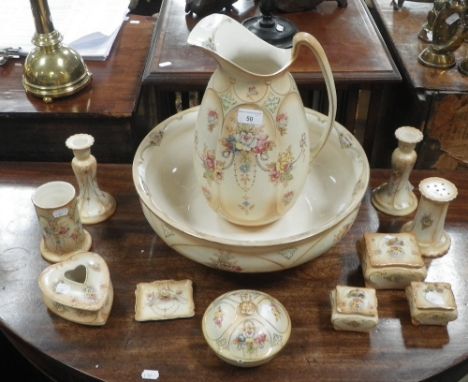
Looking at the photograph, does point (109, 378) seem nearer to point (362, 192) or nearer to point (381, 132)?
point (362, 192)

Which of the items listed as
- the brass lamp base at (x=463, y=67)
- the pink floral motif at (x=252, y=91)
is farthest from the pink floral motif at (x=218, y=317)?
the brass lamp base at (x=463, y=67)

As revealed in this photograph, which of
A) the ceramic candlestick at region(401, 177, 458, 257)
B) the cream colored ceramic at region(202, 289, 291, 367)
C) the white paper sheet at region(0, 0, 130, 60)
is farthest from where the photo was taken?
the white paper sheet at region(0, 0, 130, 60)

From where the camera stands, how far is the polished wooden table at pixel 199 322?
0.59m

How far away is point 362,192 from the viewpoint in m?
0.67

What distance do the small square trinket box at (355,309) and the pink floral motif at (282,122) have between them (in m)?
0.19

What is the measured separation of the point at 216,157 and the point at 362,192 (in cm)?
18

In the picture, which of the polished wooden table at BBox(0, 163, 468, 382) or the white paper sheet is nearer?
the polished wooden table at BBox(0, 163, 468, 382)

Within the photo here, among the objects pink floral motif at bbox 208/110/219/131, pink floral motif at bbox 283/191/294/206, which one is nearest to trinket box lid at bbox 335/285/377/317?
pink floral motif at bbox 283/191/294/206

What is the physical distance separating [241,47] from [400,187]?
0.98 ft

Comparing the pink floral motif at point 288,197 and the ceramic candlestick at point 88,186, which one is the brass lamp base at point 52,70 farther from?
the pink floral motif at point 288,197

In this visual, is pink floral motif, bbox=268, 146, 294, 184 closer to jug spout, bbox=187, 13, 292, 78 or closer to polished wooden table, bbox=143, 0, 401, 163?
jug spout, bbox=187, 13, 292, 78

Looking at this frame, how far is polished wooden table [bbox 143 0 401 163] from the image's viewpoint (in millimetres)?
953

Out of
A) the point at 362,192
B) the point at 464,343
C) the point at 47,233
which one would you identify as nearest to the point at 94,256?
the point at 47,233

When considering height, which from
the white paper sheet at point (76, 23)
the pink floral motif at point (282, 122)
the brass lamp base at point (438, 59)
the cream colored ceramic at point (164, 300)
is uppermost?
the pink floral motif at point (282, 122)
